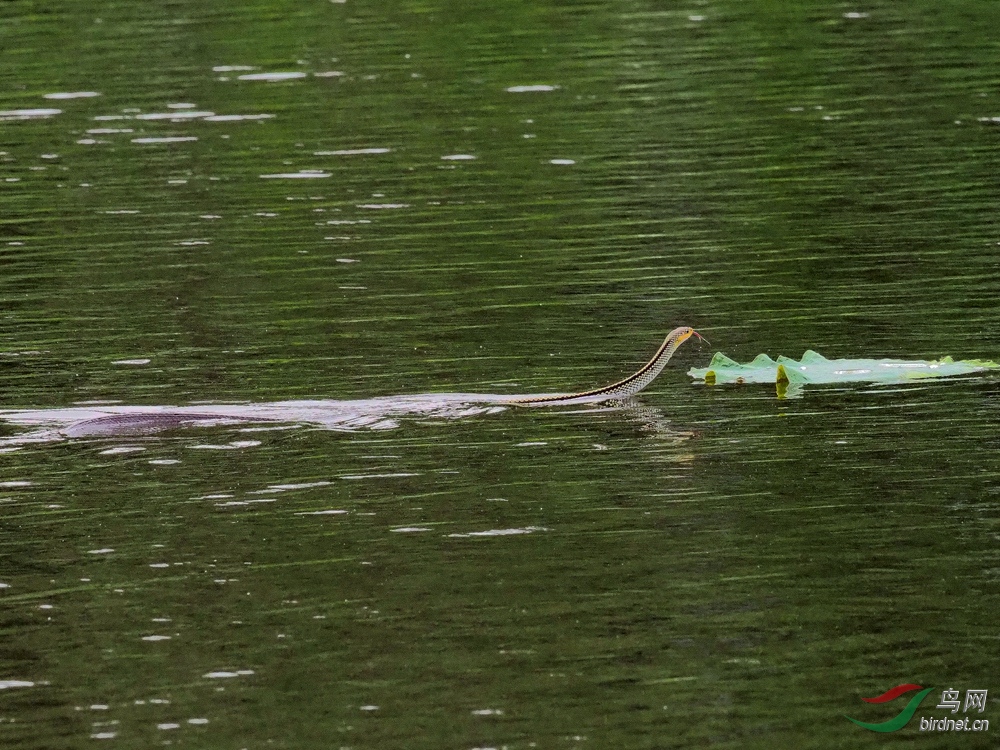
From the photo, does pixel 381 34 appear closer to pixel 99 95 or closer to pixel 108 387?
pixel 99 95

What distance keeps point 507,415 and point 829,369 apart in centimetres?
315

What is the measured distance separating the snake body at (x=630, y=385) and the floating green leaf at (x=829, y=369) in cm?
69

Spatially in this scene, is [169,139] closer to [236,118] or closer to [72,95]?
[236,118]

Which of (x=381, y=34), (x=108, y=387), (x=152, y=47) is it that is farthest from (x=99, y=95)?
(x=108, y=387)

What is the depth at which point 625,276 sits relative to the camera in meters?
22.4

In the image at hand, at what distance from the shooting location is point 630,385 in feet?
56.6

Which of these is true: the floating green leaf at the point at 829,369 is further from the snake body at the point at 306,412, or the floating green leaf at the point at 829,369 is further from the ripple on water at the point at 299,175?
the ripple on water at the point at 299,175

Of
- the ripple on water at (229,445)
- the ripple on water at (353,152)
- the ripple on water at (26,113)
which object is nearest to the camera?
the ripple on water at (229,445)

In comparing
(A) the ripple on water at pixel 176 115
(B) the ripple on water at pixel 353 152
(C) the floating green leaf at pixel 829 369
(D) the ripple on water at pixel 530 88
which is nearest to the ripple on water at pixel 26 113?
(A) the ripple on water at pixel 176 115

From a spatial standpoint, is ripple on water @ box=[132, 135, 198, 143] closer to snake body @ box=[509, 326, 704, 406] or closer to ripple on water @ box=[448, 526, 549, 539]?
snake body @ box=[509, 326, 704, 406]

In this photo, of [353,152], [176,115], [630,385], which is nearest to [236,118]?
[176,115]

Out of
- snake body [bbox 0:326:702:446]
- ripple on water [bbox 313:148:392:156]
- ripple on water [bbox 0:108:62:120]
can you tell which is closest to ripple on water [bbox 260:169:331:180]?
ripple on water [bbox 313:148:392:156]

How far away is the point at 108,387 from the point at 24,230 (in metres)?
9.94

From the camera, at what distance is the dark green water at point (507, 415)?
11195 millimetres
